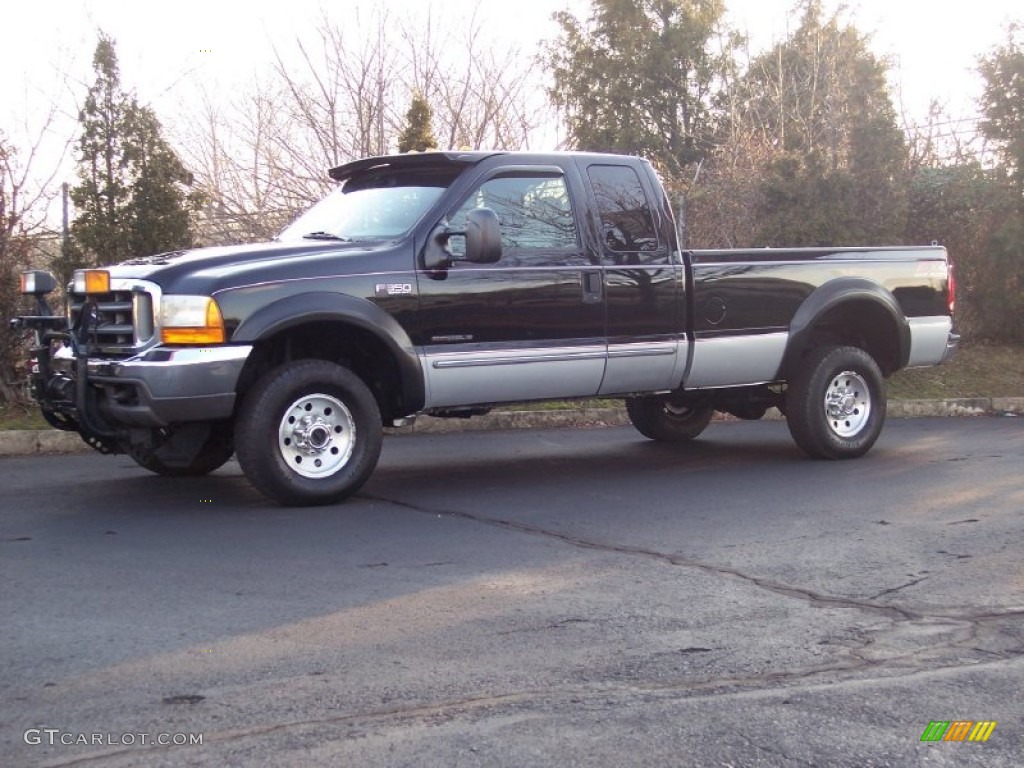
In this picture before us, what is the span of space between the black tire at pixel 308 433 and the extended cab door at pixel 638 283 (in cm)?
180

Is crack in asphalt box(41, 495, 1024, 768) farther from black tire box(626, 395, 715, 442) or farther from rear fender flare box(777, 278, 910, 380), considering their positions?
black tire box(626, 395, 715, 442)

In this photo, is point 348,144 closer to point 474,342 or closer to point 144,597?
point 474,342

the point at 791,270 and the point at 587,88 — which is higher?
the point at 587,88

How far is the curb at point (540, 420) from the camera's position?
990 centimetres

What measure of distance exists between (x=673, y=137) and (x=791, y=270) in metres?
21.7

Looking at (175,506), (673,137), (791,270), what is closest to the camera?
(175,506)

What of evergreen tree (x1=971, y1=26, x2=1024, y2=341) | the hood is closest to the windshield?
the hood

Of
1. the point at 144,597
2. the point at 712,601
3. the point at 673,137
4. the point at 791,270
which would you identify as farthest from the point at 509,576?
the point at 673,137

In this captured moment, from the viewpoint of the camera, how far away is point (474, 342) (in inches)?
298

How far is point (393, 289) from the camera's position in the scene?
7285mm

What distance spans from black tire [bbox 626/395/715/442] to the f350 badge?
3256mm

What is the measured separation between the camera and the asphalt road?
11.7ft

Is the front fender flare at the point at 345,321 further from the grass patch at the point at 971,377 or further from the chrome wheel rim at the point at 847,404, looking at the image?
the grass patch at the point at 971,377

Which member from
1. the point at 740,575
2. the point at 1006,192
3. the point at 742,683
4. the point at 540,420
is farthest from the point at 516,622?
the point at 1006,192
